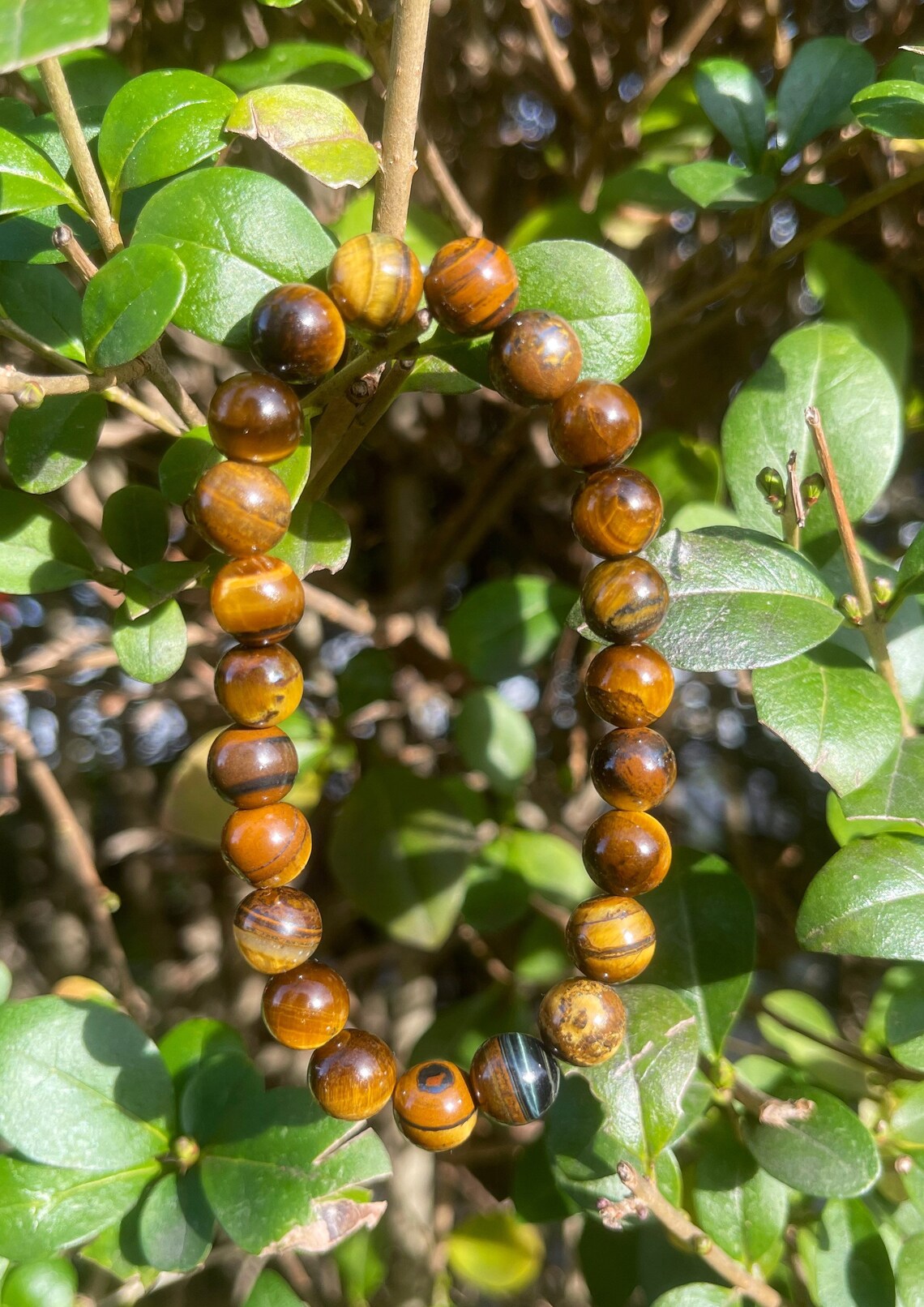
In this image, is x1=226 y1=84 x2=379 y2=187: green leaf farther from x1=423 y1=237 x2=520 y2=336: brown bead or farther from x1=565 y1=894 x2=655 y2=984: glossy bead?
x1=565 y1=894 x2=655 y2=984: glossy bead

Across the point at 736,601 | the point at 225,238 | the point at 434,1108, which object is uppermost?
the point at 225,238

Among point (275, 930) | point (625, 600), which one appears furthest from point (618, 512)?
point (275, 930)

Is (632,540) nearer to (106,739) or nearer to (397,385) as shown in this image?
(397,385)

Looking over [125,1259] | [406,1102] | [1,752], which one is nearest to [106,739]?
[1,752]

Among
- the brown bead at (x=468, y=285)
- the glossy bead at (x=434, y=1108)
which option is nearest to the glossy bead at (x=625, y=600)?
the brown bead at (x=468, y=285)

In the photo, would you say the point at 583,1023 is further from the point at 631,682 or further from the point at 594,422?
the point at 594,422

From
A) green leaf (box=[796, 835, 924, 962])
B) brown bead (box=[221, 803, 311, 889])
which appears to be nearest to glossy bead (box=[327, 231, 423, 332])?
brown bead (box=[221, 803, 311, 889])
